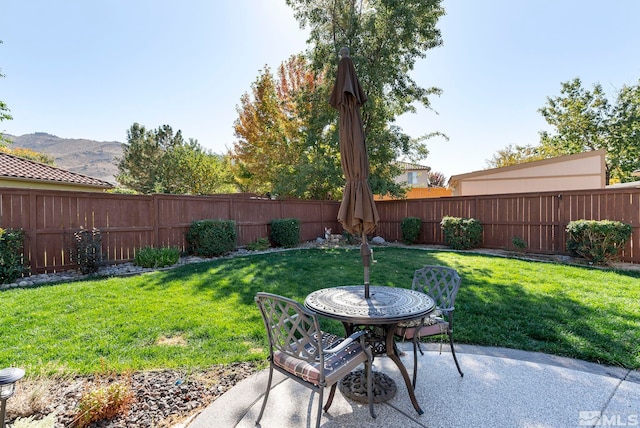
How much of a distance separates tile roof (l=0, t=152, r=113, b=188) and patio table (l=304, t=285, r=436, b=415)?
13.4m

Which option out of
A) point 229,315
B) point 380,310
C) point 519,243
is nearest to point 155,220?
point 229,315

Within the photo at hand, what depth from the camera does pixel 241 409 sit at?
223 cm

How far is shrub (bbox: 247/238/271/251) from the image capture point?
10.2 meters

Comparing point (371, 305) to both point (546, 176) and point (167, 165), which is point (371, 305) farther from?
point (167, 165)

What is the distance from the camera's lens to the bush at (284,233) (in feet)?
35.9

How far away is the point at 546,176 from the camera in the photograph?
41.1 ft

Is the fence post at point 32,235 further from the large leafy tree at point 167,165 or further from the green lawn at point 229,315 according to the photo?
the large leafy tree at point 167,165

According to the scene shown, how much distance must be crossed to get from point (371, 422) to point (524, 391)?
1.31 meters

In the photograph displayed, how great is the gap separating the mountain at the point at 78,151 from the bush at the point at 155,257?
3134 inches

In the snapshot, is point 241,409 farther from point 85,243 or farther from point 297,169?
point 297,169

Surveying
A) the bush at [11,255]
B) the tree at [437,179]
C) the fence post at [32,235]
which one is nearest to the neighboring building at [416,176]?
the tree at [437,179]

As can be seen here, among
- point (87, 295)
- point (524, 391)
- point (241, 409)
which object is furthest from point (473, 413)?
point (87, 295)

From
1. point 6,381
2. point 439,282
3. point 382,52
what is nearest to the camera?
point 6,381

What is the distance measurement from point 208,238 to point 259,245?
6.86 ft
